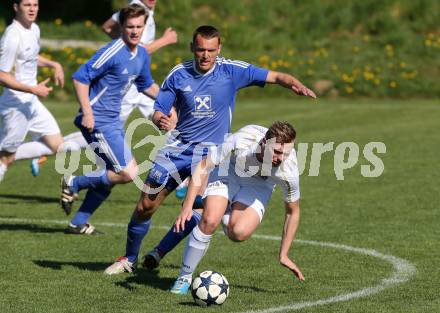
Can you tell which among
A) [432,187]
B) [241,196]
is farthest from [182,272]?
[432,187]

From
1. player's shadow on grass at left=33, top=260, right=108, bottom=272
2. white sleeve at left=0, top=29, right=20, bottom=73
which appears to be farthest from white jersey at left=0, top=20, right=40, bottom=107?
player's shadow on grass at left=33, top=260, right=108, bottom=272

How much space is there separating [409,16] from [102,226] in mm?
23098

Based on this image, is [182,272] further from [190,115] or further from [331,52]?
[331,52]

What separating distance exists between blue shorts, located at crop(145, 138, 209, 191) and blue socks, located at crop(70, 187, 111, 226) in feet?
7.26

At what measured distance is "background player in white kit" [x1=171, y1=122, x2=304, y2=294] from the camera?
28.1 ft

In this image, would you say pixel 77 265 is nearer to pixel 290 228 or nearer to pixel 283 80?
pixel 290 228

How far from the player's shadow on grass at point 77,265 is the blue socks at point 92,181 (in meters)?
1.86

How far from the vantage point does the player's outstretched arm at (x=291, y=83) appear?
8938mm

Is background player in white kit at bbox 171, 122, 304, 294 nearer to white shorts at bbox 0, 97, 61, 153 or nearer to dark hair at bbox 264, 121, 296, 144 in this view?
dark hair at bbox 264, 121, 296, 144

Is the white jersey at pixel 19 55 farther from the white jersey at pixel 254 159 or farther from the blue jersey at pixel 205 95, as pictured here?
the white jersey at pixel 254 159

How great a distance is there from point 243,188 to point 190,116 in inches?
32.4

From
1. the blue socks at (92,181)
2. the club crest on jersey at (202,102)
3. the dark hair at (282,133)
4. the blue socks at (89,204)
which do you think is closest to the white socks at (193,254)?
the dark hair at (282,133)

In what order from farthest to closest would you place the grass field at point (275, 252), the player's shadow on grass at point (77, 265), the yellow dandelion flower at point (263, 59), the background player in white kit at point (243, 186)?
the yellow dandelion flower at point (263, 59) < the player's shadow on grass at point (77, 265) < the background player in white kit at point (243, 186) < the grass field at point (275, 252)

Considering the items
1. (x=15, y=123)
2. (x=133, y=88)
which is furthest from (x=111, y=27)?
(x=15, y=123)
